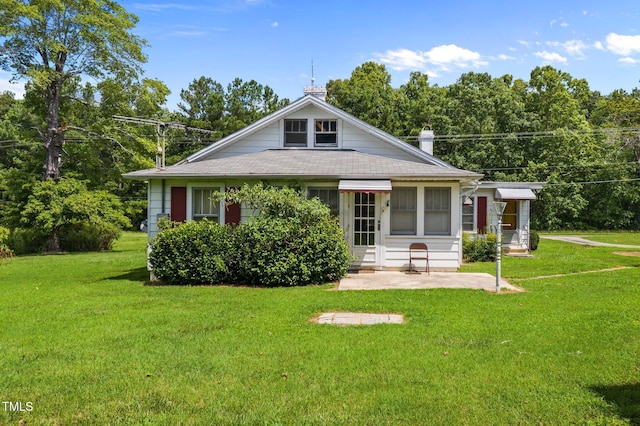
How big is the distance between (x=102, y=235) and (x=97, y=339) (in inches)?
813

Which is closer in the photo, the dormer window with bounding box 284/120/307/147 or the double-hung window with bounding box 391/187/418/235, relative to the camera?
the double-hung window with bounding box 391/187/418/235

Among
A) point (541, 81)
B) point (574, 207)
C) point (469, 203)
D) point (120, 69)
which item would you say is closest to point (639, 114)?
point (541, 81)

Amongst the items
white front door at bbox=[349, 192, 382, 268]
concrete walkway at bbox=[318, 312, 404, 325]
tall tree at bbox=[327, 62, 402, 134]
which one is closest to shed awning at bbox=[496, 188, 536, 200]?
white front door at bbox=[349, 192, 382, 268]

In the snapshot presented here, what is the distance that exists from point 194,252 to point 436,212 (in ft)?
21.9

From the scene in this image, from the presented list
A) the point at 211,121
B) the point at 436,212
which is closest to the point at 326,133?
the point at 436,212

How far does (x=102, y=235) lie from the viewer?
25.0m

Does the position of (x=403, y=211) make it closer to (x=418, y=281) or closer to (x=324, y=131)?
(x=418, y=281)

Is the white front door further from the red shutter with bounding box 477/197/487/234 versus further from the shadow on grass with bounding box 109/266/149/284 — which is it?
the red shutter with bounding box 477/197/487/234

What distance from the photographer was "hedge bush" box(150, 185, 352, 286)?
10922 mm

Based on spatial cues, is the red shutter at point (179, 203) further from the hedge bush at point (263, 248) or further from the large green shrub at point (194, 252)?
the large green shrub at point (194, 252)

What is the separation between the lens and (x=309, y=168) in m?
12.9

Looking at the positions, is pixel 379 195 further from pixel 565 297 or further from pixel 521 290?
pixel 565 297

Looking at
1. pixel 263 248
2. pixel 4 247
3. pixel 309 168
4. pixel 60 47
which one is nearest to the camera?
pixel 263 248

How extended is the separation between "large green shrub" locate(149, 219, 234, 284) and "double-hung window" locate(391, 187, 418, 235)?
15.7 feet
